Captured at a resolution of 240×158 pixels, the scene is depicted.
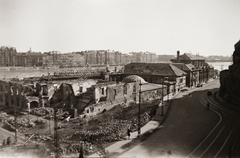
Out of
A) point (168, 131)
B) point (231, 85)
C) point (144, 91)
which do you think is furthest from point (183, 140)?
point (231, 85)

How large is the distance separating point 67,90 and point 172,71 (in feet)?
90.5

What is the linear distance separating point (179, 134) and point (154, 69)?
36955 millimetres

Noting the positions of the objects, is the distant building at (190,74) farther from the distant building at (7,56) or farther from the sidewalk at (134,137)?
the distant building at (7,56)

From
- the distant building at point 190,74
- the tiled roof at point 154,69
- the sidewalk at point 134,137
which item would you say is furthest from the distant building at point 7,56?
the sidewalk at point 134,137

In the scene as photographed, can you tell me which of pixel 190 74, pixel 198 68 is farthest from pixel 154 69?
pixel 198 68

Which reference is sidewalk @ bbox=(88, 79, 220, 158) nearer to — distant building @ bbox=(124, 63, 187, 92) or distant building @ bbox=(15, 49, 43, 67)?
distant building @ bbox=(124, 63, 187, 92)

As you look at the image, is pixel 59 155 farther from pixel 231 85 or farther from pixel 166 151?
pixel 231 85

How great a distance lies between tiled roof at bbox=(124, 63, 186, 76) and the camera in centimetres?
5316

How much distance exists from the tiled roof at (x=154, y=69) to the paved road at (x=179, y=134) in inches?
872

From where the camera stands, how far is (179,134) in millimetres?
21000

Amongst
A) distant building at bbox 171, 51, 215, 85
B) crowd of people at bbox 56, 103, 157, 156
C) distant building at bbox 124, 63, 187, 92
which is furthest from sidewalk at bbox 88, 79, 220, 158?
distant building at bbox 171, 51, 215, 85

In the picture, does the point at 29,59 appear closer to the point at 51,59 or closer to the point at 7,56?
the point at 51,59

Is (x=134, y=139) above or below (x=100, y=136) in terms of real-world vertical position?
below

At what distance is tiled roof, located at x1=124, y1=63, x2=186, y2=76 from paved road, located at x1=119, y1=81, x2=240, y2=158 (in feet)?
72.6
